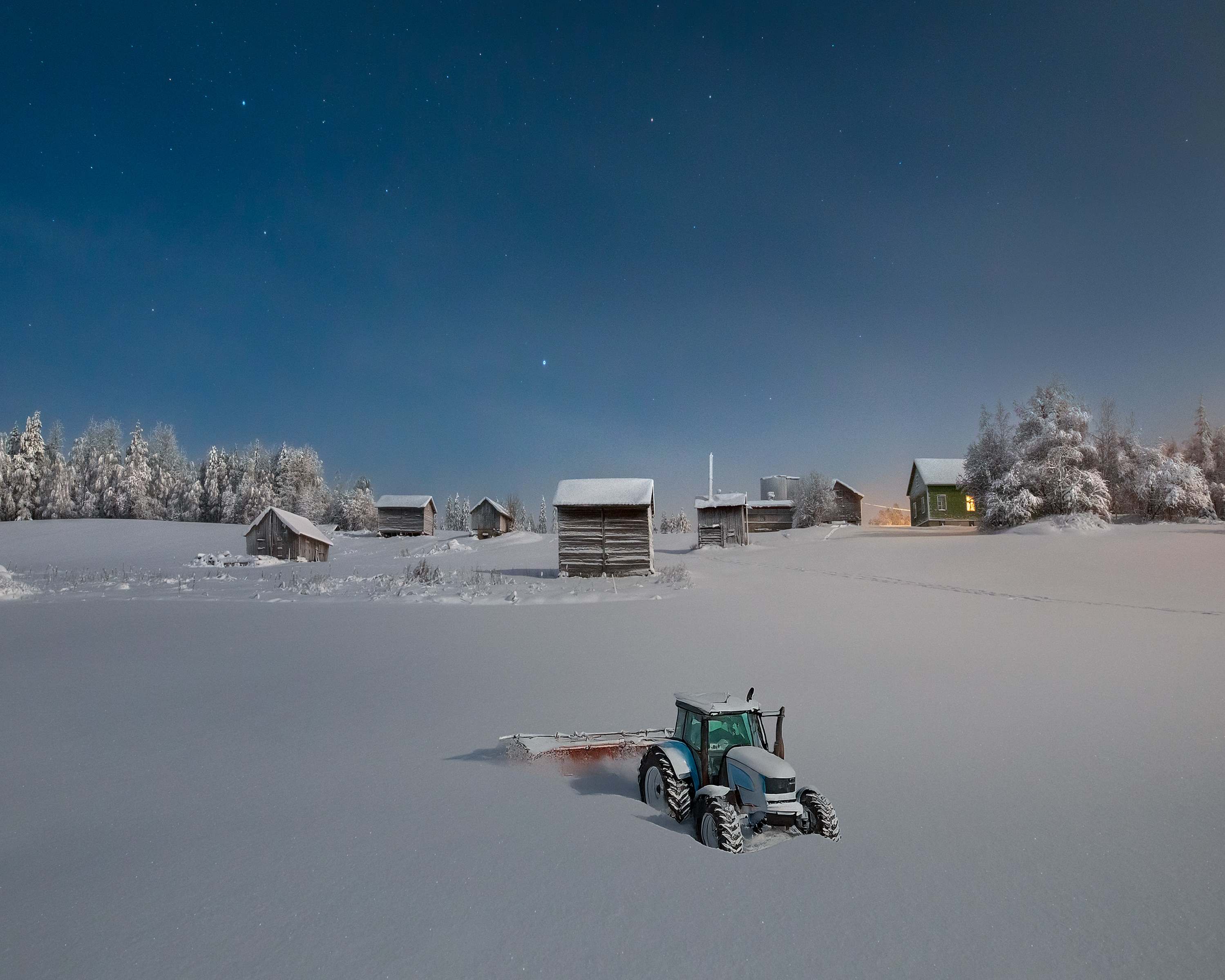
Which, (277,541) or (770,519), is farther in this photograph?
(770,519)

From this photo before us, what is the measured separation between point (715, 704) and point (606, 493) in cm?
2383

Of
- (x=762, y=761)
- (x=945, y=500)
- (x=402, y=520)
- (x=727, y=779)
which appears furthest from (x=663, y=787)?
(x=402, y=520)

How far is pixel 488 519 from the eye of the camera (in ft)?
225

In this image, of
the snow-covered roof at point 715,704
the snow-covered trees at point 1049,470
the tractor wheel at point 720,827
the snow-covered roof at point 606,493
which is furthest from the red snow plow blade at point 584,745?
the snow-covered trees at point 1049,470

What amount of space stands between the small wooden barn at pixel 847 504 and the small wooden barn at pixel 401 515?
44.9 meters

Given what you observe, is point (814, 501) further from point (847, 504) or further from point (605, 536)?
A: point (605, 536)

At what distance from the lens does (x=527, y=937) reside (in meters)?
3.54

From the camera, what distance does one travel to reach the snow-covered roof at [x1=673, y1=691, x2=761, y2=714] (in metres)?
5.57

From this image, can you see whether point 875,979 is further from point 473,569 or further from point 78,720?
point 473,569

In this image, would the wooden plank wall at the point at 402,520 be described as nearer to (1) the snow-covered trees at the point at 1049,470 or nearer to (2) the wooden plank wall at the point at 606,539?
(2) the wooden plank wall at the point at 606,539

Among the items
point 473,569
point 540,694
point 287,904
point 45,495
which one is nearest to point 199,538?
point 45,495

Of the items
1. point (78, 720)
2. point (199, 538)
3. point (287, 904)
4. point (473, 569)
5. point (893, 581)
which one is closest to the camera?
point (287, 904)

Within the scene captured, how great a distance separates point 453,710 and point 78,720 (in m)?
4.74

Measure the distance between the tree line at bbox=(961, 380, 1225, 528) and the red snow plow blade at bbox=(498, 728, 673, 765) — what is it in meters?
38.6
